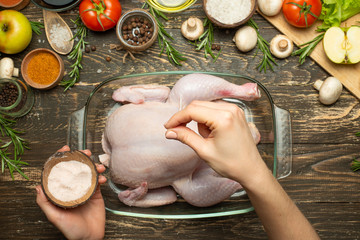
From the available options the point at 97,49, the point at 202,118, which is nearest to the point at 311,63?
the point at 202,118

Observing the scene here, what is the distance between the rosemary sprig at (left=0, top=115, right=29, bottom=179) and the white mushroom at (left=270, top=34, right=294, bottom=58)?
3.98 ft

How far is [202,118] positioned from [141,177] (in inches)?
20.0

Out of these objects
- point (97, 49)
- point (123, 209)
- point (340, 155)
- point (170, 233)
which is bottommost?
point (170, 233)

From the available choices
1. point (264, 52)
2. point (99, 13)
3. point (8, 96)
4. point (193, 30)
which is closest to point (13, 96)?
point (8, 96)

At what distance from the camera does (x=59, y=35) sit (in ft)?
5.33

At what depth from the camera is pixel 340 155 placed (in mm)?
1552

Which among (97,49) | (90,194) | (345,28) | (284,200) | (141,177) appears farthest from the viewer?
(97,49)

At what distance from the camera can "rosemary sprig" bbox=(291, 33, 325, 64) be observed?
154cm

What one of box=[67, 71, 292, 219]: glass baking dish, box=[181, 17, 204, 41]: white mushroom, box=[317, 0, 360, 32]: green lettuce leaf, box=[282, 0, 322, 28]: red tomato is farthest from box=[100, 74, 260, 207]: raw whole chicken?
box=[317, 0, 360, 32]: green lettuce leaf

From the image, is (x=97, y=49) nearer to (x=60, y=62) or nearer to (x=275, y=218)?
(x=60, y=62)

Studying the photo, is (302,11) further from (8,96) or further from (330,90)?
(8,96)

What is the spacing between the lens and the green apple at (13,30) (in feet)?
5.02

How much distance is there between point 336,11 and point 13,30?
55.7 inches

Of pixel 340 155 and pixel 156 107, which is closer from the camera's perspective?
pixel 156 107
